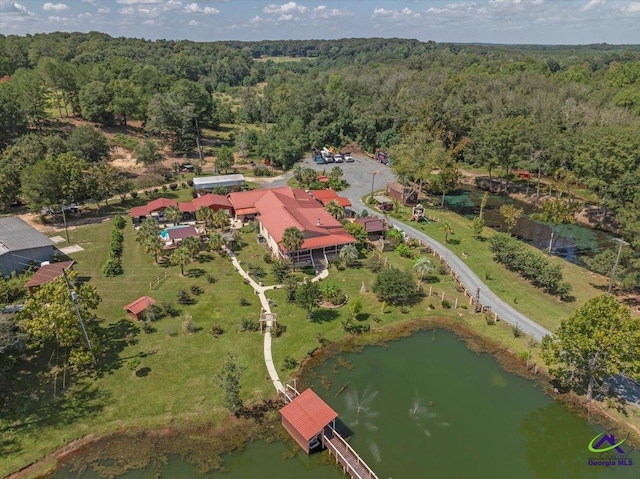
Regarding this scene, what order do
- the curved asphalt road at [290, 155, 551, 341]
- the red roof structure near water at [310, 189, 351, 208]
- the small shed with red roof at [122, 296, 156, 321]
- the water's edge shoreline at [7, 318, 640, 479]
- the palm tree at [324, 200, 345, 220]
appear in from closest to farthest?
1. the water's edge shoreline at [7, 318, 640, 479]
2. the small shed with red roof at [122, 296, 156, 321]
3. the curved asphalt road at [290, 155, 551, 341]
4. the palm tree at [324, 200, 345, 220]
5. the red roof structure near water at [310, 189, 351, 208]

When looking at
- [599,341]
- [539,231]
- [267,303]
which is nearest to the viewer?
[599,341]

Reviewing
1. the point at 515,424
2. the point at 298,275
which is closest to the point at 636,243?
the point at 515,424

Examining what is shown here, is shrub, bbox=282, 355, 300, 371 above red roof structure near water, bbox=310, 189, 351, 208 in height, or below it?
below

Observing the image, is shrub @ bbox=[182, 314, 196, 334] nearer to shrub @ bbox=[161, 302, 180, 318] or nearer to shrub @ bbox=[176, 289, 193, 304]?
shrub @ bbox=[161, 302, 180, 318]

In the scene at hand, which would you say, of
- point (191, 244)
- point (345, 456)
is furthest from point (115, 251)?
point (345, 456)

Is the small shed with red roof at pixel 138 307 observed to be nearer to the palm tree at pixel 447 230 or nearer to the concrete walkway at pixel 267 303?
the concrete walkway at pixel 267 303

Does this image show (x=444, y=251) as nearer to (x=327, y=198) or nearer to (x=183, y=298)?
(x=327, y=198)

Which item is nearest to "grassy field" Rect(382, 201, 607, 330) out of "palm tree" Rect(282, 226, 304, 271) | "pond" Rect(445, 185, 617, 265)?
"pond" Rect(445, 185, 617, 265)
